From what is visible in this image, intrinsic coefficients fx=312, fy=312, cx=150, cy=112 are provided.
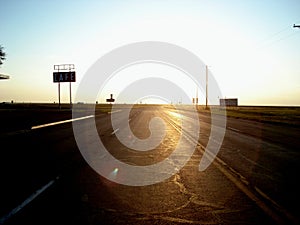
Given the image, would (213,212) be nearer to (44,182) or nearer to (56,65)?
(44,182)

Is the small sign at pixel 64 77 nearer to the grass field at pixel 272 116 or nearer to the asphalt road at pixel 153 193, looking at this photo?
the grass field at pixel 272 116

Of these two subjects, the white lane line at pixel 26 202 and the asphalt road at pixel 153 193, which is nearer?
the white lane line at pixel 26 202

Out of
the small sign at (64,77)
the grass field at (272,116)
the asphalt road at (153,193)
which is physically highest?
the small sign at (64,77)

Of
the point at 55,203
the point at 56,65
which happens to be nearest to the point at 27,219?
the point at 55,203

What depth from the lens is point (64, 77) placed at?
247 ft

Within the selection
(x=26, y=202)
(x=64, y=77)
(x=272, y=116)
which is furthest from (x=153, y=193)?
(x=64, y=77)

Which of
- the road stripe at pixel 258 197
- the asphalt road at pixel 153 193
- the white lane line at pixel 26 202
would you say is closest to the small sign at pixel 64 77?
the asphalt road at pixel 153 193

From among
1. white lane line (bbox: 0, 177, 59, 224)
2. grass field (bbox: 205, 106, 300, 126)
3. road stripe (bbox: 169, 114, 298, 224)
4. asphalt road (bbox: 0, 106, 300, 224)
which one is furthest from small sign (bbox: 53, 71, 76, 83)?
white lane line (bbox: 0, 177, 59, 224)

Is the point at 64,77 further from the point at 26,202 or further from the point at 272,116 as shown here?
the point at 26,202

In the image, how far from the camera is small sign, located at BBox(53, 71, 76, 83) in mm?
75062

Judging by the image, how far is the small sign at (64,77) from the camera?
75062 millimetres

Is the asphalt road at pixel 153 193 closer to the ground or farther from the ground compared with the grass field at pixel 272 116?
closer to the ground

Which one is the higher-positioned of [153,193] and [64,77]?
[64,77]

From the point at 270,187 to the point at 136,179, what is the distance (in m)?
2.91
